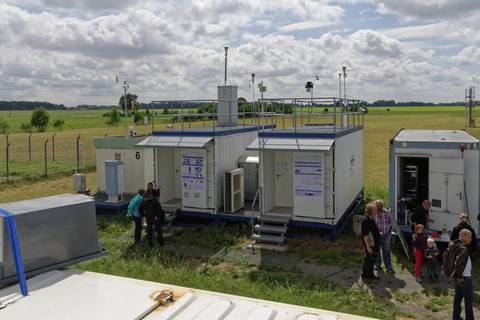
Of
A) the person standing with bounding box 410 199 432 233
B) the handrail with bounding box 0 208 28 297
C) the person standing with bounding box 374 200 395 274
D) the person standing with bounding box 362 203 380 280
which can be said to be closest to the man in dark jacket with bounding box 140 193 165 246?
the person standing with bounding box 362 203 380 280

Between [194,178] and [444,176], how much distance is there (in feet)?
22.9

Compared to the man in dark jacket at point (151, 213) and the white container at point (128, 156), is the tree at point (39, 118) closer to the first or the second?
the white container at point (128, 156)

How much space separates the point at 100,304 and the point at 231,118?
14587 millimetres

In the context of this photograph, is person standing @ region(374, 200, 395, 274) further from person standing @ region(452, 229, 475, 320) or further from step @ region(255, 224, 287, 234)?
step @ region(255, 224, 287, 234)

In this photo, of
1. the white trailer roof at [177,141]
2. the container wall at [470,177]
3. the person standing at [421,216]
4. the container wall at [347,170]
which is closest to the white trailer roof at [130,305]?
the person standing at [421,216]

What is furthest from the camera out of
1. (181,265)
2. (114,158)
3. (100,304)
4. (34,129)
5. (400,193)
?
(34,129)

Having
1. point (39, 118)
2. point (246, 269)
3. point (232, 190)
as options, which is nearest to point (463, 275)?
point (246, 269)

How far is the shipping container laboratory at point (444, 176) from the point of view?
11.3 m

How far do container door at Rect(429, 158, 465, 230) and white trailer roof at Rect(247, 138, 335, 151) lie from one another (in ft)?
8.60

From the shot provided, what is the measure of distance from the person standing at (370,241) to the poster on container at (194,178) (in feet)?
18.7

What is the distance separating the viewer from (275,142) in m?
13.3

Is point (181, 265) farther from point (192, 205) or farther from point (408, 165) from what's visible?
point (408, 165)

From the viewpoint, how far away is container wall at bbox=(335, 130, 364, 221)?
43.5ft

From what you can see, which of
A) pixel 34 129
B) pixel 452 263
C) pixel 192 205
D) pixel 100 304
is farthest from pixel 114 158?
pixel 34 129
